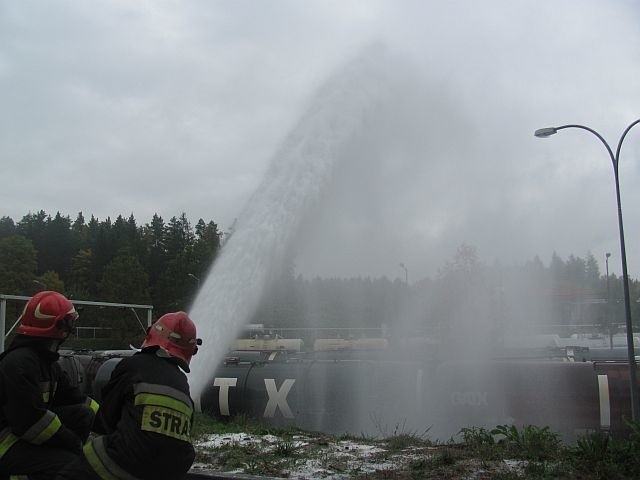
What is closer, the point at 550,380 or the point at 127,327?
the point at 550,380

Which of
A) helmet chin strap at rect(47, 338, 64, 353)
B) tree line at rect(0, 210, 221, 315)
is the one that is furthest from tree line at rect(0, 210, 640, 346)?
helmet chin strap at rect(47, 338, 64, 353)

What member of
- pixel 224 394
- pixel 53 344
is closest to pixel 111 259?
pixel 224 394

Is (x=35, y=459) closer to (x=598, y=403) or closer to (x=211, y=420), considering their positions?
(x=211, y=420)

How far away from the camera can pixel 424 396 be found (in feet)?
40.8

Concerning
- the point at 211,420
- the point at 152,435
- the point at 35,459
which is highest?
the point at 152,435

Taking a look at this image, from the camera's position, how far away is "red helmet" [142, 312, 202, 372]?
3510 millimetres

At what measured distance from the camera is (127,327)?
58.2m

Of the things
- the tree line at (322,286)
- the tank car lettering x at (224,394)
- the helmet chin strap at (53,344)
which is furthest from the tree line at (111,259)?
the helmet chin strap at (53,344)

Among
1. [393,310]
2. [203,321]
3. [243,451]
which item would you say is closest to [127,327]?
[393,310]

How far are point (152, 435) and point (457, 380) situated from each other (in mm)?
10174

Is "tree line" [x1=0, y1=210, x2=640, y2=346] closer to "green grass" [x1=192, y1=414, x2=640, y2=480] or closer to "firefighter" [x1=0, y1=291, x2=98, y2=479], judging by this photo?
"green grass" [x1=192, y1=414, x2=640, y2=480]

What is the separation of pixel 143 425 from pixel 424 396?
10.1 meters

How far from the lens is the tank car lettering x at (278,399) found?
12023 mm

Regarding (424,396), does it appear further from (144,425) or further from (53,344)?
(144,425)
